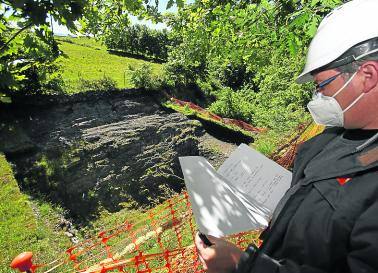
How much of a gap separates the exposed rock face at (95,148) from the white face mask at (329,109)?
1135 centimetres

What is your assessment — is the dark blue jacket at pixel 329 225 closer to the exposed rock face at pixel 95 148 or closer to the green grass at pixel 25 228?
the green grass at pixel 25 228

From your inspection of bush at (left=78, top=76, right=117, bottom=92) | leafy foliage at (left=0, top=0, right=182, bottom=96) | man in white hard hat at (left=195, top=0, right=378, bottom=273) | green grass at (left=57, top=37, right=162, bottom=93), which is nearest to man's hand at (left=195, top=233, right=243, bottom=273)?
man in white hard hat at (left=195, top=0, right=378, bottom=273)

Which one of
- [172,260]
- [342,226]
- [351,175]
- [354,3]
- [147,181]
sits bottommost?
[147,181]

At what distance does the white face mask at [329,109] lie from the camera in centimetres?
147

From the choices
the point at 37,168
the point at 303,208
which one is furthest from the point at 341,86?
the point at 37,168

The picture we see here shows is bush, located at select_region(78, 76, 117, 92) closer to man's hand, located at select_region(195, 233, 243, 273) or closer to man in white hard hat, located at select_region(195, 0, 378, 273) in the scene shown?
man's hand, located at select_region(195, 233, 243, 273)

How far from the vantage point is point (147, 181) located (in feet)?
51.8

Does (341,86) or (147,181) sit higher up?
(341,86)

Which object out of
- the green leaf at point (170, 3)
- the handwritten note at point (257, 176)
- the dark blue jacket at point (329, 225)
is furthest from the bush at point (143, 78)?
the dark blue jacket at point (329, 225)

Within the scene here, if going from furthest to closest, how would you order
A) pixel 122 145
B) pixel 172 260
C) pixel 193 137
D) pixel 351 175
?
pixel 193 137, pixel 122 145, pixel 172 260, pixel 351 175

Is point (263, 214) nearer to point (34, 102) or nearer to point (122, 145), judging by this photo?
point (122, 145)

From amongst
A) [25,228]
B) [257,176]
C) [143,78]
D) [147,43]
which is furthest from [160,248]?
[147,43]

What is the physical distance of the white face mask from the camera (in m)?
1.47

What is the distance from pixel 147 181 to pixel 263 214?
→ 1428cm
